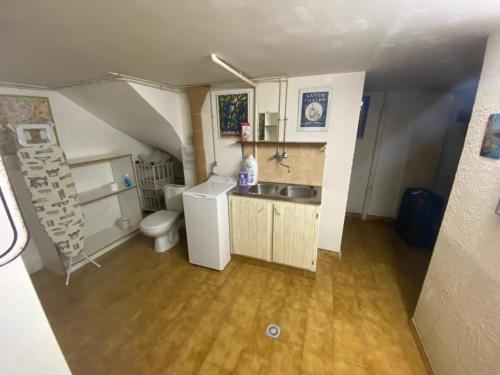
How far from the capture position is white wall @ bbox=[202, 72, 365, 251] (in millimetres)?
1918

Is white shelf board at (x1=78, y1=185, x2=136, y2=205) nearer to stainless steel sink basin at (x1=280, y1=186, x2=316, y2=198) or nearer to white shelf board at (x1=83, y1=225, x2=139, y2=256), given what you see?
white shelf board at (x1=83, y1=225, x2=139, y2=256)

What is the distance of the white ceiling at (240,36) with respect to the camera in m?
0.84

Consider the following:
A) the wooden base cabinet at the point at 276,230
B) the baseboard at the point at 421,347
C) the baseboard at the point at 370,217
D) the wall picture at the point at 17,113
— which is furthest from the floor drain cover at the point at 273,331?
the wall picture at the point at 17,113

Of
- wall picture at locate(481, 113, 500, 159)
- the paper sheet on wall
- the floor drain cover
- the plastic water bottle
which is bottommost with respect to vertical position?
the floor drain cover

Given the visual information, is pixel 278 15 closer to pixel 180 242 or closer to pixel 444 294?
pixel 444 294

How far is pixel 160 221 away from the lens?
93.9 inches

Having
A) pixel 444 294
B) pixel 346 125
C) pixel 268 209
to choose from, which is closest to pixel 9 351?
A: pixel 268 209

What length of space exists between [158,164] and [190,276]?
68.1 inches

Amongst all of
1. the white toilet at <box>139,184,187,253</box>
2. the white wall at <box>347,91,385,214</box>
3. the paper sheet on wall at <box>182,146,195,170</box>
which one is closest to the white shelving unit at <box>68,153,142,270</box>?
the white toilet at <box>139,184,187,253</box>

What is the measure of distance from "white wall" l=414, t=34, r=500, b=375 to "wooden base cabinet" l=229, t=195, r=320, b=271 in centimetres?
88

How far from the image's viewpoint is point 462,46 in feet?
4.06

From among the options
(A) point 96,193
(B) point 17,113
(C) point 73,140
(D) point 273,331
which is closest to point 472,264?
(D) point 273,331

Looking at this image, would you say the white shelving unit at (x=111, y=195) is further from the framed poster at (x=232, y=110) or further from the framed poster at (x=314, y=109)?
the framed poster at (x=314, y=109)

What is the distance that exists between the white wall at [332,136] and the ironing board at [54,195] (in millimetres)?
1486
